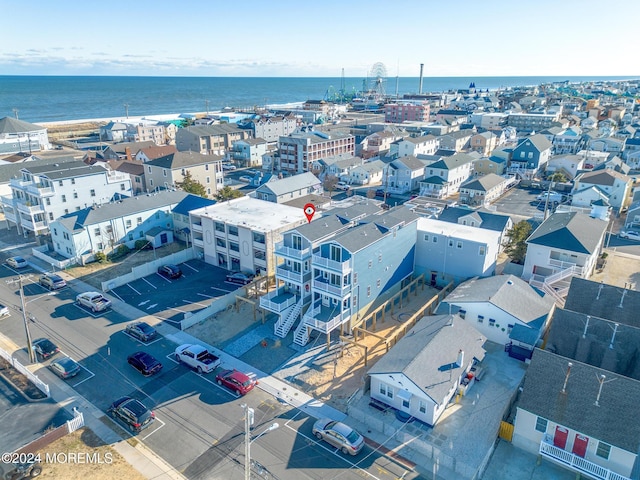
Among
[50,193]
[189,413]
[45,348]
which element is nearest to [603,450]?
[189,413]

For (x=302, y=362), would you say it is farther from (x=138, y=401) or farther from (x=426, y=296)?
(x=426, y=296)

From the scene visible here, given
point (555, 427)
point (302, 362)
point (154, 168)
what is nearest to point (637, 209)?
point (555, 427)

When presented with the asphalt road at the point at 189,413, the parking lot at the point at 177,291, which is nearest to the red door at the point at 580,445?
the asphalt road at the point at 189,413

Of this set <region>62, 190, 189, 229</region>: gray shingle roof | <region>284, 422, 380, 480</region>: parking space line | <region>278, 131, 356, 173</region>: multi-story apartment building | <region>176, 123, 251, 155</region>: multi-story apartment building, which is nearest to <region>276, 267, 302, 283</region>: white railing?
<region>284, 422, 380, 480</region>: parking space line

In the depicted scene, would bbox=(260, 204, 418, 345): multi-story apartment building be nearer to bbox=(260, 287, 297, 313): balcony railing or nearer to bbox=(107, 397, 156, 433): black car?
bbox=(260, 287, 297, 313): balcony railing

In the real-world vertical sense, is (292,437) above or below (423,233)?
below

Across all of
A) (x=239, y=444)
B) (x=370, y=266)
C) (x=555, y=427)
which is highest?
(x=370, y=266)
